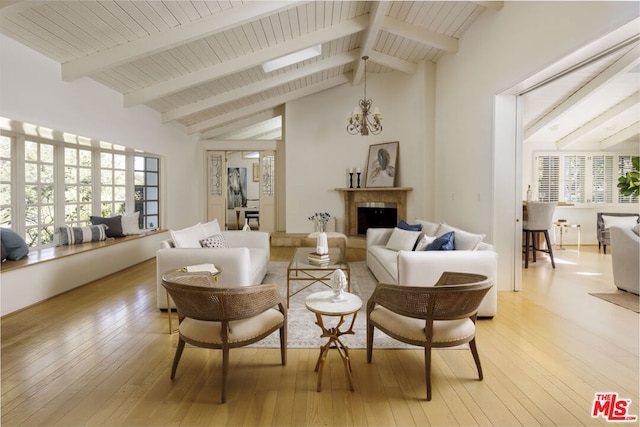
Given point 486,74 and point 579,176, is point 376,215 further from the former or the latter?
point 579,176

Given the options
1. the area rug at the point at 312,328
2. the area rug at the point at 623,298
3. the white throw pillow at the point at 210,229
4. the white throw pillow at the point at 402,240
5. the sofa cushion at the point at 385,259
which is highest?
the white throw pillow at the point at 210,229

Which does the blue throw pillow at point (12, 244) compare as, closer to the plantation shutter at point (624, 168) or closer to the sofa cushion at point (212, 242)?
the sofa cushion at point (212, 242)

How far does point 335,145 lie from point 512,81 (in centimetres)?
416

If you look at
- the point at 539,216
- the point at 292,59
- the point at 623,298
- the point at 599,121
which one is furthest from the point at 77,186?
the point at 599,121

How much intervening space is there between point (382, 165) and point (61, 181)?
540 centimetres

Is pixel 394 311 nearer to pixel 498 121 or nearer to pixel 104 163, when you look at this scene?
pixel 498 121

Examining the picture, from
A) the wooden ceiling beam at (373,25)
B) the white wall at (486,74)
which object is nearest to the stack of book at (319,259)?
the white wall at (486,74)

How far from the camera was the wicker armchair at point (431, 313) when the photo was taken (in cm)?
188

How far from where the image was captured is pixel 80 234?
181 inches

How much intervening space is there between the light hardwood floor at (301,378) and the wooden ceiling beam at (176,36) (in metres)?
2.72

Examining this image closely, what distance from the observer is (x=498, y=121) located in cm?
389

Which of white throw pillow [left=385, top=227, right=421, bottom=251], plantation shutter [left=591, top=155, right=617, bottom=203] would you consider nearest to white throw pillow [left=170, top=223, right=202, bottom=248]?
white throw pillow [left=385, top=227, right=421, bottom=251]

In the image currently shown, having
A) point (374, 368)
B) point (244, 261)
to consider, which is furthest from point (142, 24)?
point (374, 368)

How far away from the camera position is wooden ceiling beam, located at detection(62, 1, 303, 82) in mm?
3535
